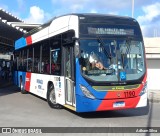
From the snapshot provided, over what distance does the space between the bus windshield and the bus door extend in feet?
2.37

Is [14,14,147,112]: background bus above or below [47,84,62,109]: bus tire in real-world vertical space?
above

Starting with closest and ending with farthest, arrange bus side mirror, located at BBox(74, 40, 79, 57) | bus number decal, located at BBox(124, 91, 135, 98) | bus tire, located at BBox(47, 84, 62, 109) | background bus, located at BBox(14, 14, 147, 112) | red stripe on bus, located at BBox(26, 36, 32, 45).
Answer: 1. bus side mirror, located at BBox(74, 40, 79, 57)
2. background bus, located at BBox(14, 14, 147, 112)
3. bus number decal, located at BBox(124, 91, 135, 98)
4. bus tire, located at BBox(47, 84, 62, 109)
5. red stripe on bus, located at BBox(26, 36, 32, 45)

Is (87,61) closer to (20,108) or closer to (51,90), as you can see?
(51,90)

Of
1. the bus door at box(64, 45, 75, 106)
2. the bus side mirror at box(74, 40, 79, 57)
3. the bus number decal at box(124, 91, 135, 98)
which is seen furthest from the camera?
the bus door at box(64, 45, 75, 106)

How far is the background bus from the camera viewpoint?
1127 centimetres

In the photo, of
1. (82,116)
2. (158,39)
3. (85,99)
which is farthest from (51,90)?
(158,39)

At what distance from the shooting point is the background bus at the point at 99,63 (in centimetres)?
1127

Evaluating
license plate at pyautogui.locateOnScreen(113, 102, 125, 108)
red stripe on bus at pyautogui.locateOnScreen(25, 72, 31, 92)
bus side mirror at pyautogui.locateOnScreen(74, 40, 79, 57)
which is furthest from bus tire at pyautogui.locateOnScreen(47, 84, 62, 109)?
red stripe on bus at pyautogui.locateOnScreen(25, 72, 31, 92)

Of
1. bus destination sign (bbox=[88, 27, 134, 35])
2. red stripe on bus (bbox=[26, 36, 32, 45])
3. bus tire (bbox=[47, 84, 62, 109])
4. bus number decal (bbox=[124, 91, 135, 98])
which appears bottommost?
bus tire (bbox=[47, 84, 62, 109])

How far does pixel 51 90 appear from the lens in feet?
47.1

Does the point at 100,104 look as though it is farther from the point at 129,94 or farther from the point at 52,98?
the point at 52,98

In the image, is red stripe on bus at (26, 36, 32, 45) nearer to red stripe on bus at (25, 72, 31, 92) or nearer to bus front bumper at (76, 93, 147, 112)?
red stripe on bus at (25, 72, 31, 92)

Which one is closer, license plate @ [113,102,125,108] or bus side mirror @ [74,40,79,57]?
bus side mirror @ [74,40,79,57]

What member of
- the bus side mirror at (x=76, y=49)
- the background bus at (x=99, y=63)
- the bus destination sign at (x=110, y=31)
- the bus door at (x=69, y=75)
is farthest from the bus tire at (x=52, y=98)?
the bus destination sign at (x=110, y=31)
